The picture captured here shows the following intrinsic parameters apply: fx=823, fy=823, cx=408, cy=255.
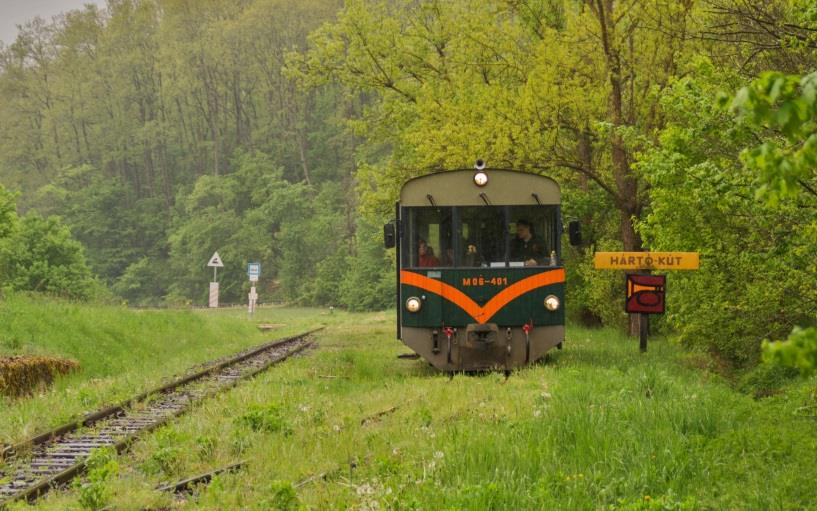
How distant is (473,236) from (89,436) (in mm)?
6612

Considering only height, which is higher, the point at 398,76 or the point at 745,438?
the point at 398,76

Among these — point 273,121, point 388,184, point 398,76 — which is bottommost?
point 388,184

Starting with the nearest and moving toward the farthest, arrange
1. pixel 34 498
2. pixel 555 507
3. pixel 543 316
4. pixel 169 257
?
pixel 555 507 → pixel 34 498 → pixel 543 316 → pixel 169 257

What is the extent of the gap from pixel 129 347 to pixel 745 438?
1564 cm

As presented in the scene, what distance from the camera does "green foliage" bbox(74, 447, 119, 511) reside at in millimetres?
6066

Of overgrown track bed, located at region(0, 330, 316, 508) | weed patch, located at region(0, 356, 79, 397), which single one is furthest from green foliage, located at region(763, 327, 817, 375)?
weed patch, located at region(0, 356, 79, 397)

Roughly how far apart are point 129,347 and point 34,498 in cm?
1326

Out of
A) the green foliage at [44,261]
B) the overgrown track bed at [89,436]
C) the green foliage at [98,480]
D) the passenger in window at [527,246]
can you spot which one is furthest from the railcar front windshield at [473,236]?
the green foliage at [44,261]

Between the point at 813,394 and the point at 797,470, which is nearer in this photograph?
the point at 797,470

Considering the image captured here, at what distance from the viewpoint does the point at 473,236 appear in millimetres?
13359

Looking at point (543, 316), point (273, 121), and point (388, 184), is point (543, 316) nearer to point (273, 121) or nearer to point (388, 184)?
point (388, 184)

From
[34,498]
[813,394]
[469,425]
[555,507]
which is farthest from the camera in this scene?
[813,394]

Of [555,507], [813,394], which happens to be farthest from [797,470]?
[813,394]

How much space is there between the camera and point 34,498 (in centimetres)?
663
